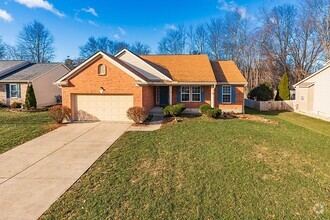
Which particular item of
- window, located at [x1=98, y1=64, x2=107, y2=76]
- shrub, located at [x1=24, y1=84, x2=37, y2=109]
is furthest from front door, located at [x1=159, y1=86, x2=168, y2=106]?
shrub, located at [x1=24, y1=84, x2=37, y2=109]

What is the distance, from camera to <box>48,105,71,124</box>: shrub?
41.8ft

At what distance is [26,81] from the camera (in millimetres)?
20484

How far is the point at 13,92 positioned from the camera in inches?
842

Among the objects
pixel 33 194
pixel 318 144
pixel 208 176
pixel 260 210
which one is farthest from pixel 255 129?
pixel 33 194

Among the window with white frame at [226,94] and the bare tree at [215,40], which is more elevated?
the bare tree at [215,40]

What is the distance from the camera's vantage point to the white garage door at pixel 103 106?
13.7 meters

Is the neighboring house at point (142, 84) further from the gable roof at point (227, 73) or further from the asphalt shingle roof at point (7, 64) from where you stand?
the asphalt shingle roof at point (7, 64)

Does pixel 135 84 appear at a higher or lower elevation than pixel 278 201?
higher

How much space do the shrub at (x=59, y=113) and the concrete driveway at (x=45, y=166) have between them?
1.89 meters

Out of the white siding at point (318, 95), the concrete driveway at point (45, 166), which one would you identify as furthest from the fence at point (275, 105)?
the concrete driveway at point (45, 166)

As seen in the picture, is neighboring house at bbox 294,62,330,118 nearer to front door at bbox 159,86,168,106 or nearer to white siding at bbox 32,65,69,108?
front door at bbox 159,86,168,106

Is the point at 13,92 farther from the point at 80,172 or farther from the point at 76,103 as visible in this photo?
the point at 80,172

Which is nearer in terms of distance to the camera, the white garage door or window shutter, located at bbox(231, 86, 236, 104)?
the white garage door

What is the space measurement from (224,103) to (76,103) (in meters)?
12.2
